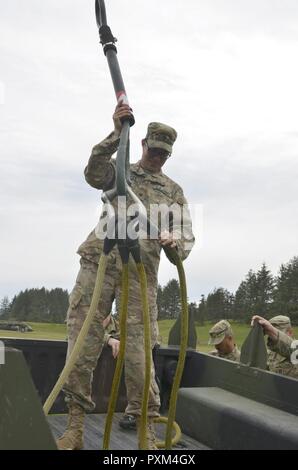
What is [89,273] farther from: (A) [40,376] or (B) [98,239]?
(A) [40,376]

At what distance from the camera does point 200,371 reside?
415cm

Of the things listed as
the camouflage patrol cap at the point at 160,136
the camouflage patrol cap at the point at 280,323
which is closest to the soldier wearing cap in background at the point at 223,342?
the camouflage patrol cap at the point at 280,323

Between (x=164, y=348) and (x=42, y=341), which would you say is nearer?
(x=42, y=341)

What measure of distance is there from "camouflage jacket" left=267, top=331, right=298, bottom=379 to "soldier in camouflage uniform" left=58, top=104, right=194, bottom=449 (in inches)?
48.9

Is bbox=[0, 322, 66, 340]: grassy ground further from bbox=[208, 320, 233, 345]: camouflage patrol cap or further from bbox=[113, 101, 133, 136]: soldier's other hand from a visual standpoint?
bbox=[113, 101, 133, 136]: soldier's other hand

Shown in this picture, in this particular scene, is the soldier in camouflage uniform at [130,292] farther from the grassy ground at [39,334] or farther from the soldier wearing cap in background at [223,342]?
the soldier wearing cap in background at [223,342]

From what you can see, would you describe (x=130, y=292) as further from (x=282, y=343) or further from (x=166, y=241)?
(x=282, y=343)

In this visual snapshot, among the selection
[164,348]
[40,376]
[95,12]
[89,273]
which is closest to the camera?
[95,12]

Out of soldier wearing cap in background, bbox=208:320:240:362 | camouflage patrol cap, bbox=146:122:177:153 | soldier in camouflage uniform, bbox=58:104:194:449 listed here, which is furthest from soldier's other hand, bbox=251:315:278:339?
soldier wearing cap in background, bbox=208:320:240:362

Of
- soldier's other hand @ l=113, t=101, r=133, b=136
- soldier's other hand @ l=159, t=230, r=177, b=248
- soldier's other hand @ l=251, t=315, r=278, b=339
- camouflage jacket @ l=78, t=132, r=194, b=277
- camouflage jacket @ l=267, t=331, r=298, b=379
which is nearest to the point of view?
soldier's other hand @ l=159, t=230, r=177, b=248

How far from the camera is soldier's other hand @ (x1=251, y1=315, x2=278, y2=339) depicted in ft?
12.0

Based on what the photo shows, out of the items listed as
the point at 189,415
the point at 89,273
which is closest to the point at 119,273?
the point at 89,273

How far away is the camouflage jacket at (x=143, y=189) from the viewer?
9.21 feet
